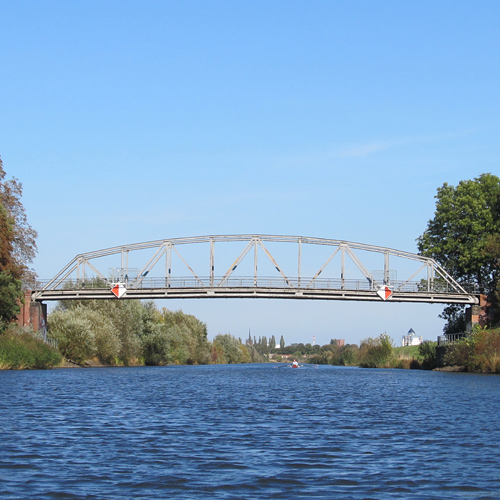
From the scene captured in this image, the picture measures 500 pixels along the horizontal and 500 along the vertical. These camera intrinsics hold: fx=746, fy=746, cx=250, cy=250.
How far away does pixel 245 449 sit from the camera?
60.8 ft

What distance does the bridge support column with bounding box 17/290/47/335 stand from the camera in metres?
76.2

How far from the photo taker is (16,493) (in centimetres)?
1323

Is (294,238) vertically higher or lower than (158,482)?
higher

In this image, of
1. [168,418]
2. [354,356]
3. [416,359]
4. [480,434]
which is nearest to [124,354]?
[416,359]

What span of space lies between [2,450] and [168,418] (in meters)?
8.68

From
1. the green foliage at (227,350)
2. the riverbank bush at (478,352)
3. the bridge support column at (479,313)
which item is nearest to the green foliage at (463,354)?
the riverbank bush at (478,352)

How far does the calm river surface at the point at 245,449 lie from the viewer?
13.9m

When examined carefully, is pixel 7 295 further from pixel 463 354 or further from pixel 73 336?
pixel 463 354

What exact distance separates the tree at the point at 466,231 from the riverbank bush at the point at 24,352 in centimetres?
4179

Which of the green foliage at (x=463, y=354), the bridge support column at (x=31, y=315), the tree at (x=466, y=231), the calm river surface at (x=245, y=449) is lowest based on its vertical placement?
the calm river surface at (x=245, y=449)

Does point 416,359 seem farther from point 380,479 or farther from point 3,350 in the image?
point 380,479

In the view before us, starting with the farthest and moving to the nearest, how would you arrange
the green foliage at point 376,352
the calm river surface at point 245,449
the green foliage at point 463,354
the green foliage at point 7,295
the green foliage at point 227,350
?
the green foliage at point 227,350
the green foliage at point 376,352
the green foliage at point 463,354
the green foliage at point 7,295
the calm river surface at point 245,449

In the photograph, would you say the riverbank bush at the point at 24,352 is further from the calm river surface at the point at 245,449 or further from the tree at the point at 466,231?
the tree at the point at 466,231

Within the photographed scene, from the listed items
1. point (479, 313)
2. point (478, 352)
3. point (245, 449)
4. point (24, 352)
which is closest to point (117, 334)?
point (24, 352)
